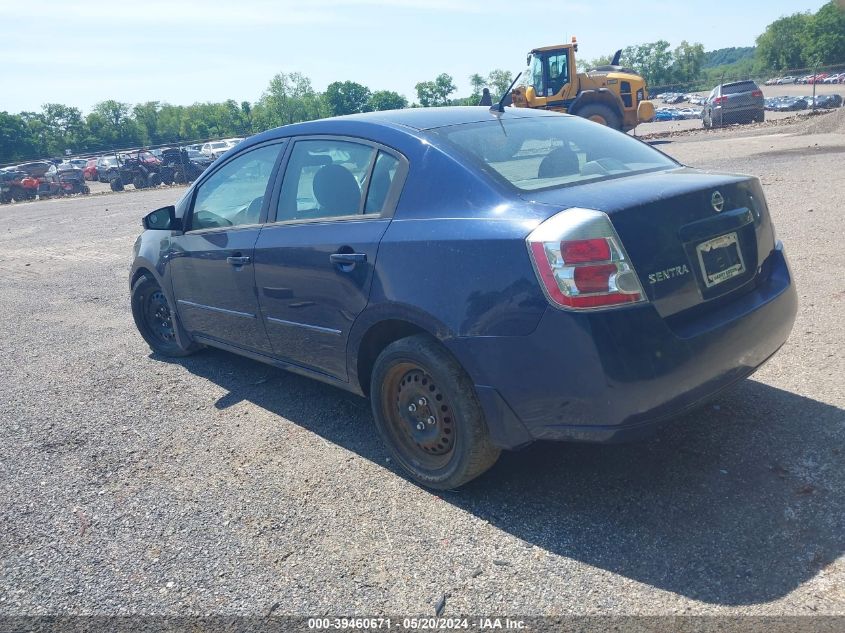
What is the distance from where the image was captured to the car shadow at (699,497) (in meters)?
2.61

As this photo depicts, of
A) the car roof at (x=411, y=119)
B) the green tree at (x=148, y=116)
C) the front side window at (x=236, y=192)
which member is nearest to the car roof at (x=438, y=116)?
the car roof at (x=411, y=119)

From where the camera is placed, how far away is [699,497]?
3.04 m

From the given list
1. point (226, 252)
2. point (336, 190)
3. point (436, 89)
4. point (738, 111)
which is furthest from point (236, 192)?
point (436, 89)

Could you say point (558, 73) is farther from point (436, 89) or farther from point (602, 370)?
point (436, 89)

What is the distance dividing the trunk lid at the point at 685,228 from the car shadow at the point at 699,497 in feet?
2.67

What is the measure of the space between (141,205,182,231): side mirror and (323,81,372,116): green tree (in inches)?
4351

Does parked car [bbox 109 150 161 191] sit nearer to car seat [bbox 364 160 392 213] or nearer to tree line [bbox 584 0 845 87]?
car seat [bbox 364 160 392 213]

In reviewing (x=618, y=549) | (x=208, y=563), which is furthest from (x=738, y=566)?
(x=208, y=563)

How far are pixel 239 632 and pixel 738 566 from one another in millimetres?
1829

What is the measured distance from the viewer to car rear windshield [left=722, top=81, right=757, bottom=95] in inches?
1119

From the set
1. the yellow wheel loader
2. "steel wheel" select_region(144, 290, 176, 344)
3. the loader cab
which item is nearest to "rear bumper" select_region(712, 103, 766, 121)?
the yellow wheel loader

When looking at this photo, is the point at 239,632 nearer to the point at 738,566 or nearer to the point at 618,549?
the point at 618,549

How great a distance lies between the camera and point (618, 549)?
9.09ft

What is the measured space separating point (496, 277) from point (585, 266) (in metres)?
0.36
